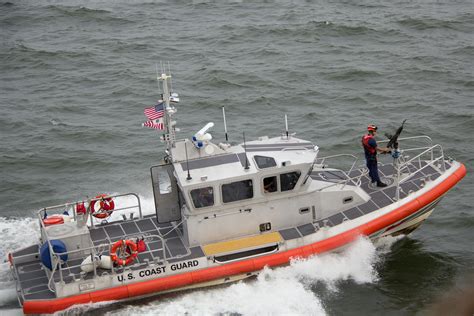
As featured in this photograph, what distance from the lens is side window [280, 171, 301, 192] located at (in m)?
16.4

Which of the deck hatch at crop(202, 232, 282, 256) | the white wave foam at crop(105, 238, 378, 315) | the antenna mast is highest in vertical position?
the antenna mast

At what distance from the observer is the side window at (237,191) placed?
53.0 ft

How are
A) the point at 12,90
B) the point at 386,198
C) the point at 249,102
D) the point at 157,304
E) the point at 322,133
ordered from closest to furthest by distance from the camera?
the point at 157,304
the point at 386,198
the point at 322,133
the point at 249,102
the point at 12,90

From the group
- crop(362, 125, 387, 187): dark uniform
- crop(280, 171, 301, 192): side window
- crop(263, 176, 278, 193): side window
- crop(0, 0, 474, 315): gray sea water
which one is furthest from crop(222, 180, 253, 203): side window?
crop(362, 125, 387, 187): dark uniform

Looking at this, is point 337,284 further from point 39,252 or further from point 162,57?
point 162,57

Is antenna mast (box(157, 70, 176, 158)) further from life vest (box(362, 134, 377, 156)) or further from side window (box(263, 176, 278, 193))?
life vest (box(362, 134, 377, 156))

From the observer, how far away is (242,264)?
16219mm

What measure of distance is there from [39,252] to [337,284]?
6.14 meters

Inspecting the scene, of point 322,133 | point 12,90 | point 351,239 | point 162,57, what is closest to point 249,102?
point 322,133

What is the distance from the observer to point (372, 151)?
17219 mm

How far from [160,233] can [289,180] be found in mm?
2963

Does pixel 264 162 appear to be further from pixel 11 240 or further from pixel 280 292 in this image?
pixel 11 240

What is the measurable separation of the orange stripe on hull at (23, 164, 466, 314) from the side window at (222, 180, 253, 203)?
1.28 meters

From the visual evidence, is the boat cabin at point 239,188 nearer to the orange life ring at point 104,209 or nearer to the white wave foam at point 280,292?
the white wave foam at point 280,292
